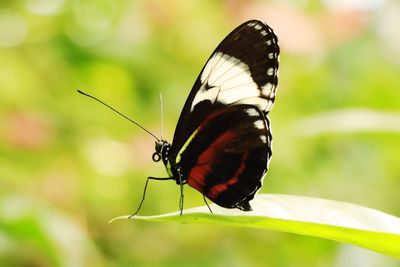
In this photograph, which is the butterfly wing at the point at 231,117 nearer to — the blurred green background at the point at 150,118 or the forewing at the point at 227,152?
the forewing at the point at 227,152

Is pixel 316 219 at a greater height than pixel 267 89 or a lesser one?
lesser

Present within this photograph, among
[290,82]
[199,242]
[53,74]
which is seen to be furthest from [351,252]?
[53,74]

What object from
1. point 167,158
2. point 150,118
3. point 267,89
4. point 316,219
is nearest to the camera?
point 316,219

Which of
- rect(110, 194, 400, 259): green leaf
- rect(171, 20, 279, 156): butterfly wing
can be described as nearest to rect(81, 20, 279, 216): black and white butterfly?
rect(171, 20, 279, 156): butterfly wing

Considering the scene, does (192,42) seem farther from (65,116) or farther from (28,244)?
(28,244)

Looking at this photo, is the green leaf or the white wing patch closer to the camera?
the green leaf

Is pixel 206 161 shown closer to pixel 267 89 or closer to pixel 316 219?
pixel 267 89

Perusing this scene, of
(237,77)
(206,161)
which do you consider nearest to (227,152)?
(206,161)

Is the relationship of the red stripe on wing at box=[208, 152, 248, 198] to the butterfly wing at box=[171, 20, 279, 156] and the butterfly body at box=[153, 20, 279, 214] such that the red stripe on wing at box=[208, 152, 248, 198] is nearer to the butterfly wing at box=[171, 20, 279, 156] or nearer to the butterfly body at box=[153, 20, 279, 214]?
the butterfly body at box=[153, 20, 279, 214]

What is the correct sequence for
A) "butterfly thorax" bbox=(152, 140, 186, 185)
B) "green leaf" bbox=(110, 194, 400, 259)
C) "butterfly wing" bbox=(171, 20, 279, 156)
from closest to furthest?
"green leaf" bbox=(110, 194, 400, 259)
"butterfly wing" bbox=(171, 20, 279, 156)
"butterfly thorax" bbox=(152, 140, 186, 185)
